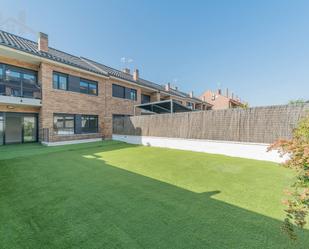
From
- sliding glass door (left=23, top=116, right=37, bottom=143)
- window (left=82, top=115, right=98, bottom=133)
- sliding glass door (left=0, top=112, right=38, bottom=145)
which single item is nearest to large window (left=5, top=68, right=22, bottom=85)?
sliding glass door (left=0, top=112, right=38, bottom=145)

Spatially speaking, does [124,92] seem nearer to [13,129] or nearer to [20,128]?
[20,128]

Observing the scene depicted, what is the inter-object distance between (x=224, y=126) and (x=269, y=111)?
86.9 inches

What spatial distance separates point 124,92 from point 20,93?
9466 mm

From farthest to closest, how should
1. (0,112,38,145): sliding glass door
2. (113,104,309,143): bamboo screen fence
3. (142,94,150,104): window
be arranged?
(142,94,150,104): window
(0,112,38,145): sliding glass door
(113,104,309,143): bamboo screen fence

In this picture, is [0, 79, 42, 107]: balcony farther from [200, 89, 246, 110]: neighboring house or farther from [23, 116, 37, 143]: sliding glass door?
[200, 89, 246, 110]: neighboring house

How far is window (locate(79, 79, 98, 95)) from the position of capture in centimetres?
1474

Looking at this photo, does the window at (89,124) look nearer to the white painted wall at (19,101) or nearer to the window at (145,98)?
the white painted wall at (19,101)

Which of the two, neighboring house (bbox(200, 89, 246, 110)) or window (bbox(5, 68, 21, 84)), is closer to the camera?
window (bbox(5, 68, 21, 84))

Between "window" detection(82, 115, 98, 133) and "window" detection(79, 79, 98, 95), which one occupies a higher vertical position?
"window" detection(79, 79, 98, 95)

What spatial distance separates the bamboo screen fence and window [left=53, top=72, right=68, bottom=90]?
7118mm

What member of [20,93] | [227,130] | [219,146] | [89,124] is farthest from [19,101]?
[227,130]

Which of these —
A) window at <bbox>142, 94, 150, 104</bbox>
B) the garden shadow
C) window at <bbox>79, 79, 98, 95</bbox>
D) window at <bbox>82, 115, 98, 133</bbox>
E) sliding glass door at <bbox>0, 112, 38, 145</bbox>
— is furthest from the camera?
window at <bbox>142, 94, 150, 104</bbox>

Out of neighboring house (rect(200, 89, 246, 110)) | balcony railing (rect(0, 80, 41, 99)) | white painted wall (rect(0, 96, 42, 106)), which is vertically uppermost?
neighboring house (rect(200, 89, 246, 110))

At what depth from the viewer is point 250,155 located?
323 inches
